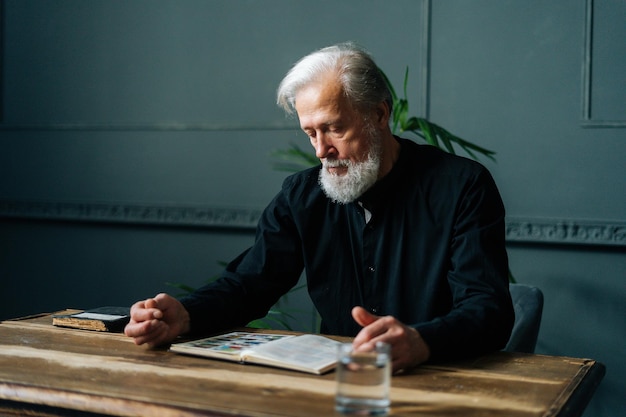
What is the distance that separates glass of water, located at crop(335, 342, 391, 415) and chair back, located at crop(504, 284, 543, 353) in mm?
961

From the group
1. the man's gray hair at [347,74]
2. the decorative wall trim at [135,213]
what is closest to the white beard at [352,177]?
the man's gray hair at [347,74]

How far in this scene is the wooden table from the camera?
4.31ft

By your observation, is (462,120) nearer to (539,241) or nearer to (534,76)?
(534,76)

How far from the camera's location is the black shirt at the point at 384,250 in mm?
1979

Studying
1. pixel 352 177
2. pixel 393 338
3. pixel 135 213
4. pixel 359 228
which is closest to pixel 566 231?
pixel 359 228

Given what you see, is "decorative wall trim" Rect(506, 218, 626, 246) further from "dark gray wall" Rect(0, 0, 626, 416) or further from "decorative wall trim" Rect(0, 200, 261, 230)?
"decorative wall trim" Rect(0, 200, 261, 230)

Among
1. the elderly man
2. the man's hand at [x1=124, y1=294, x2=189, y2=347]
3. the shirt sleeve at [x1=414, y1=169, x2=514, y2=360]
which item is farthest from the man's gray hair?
the man's hand at [x1=124, y1=294, x2=189, y2=347]

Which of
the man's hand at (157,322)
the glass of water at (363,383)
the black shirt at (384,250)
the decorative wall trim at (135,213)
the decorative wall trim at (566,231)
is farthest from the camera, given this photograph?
the decorative wall trim at (135,213)

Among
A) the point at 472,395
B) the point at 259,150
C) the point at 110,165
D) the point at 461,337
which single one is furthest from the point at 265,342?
the point at 110,165

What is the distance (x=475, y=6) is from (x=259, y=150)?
3.96ft

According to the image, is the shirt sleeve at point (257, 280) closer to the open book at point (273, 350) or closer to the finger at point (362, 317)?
the open book at point (273, 350)

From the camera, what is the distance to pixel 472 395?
1391 mm

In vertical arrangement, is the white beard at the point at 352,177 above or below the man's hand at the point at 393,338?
above

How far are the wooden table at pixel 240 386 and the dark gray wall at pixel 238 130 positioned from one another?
5.40ft
